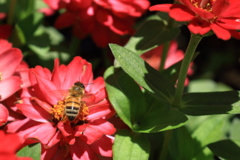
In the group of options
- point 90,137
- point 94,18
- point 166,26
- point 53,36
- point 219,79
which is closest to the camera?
point 90,137

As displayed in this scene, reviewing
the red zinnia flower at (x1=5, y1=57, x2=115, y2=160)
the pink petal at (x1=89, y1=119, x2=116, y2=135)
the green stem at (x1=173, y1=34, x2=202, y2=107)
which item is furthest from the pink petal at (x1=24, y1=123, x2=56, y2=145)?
the green stem at (x1=173, y1=34, x2=202, y2=107)

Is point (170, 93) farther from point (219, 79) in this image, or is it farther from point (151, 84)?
point (219, 79)

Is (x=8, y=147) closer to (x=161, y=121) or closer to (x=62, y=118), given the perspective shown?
(x=62, y=118)

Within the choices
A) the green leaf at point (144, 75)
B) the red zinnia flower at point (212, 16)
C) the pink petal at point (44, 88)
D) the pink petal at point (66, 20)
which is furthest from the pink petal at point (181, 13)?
the pink petal at point (66, 20)

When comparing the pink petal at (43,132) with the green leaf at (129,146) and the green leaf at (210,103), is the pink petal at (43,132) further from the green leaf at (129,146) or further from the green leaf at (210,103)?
the green leaf at (210,103)

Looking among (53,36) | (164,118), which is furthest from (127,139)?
(53,36)

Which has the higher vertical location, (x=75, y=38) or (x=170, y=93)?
(x=170, y=93)

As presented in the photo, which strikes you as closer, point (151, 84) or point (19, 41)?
point (151, 84)
